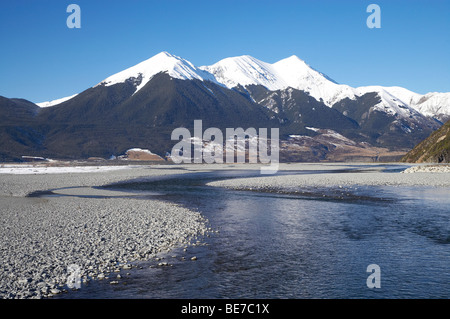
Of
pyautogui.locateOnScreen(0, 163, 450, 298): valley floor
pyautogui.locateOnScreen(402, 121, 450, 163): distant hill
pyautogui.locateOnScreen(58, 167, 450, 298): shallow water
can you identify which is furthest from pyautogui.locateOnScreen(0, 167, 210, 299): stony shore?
pyautogui.locateOnScreen(402, 121, 450, 163): distant hill

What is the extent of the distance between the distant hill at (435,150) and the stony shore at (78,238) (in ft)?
400

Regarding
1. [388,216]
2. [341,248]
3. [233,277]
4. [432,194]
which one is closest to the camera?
[233,277]

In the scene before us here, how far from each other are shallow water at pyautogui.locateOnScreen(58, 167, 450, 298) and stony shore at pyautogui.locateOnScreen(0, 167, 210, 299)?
1.29 m

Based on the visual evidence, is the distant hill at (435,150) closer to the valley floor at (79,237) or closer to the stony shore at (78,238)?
the valley floor at (79,237)

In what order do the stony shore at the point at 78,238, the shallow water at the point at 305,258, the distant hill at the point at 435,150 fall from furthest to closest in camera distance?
the distant hill at the point at 435,150, the stony shore at the point at 78,238, the shallow water at the point at 305,258

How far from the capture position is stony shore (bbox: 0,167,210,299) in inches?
738

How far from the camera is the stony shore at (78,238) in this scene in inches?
738

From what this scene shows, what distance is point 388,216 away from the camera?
119 feet

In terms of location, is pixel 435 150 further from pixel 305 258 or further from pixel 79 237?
pixel 79 237

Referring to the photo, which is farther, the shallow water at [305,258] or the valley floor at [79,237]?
the valley floor at [79,237]

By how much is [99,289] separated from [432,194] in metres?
46.7

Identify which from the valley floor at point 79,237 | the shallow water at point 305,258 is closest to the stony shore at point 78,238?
the valley floor at point 79,237

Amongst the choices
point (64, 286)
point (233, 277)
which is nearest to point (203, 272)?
point (233, 277)
